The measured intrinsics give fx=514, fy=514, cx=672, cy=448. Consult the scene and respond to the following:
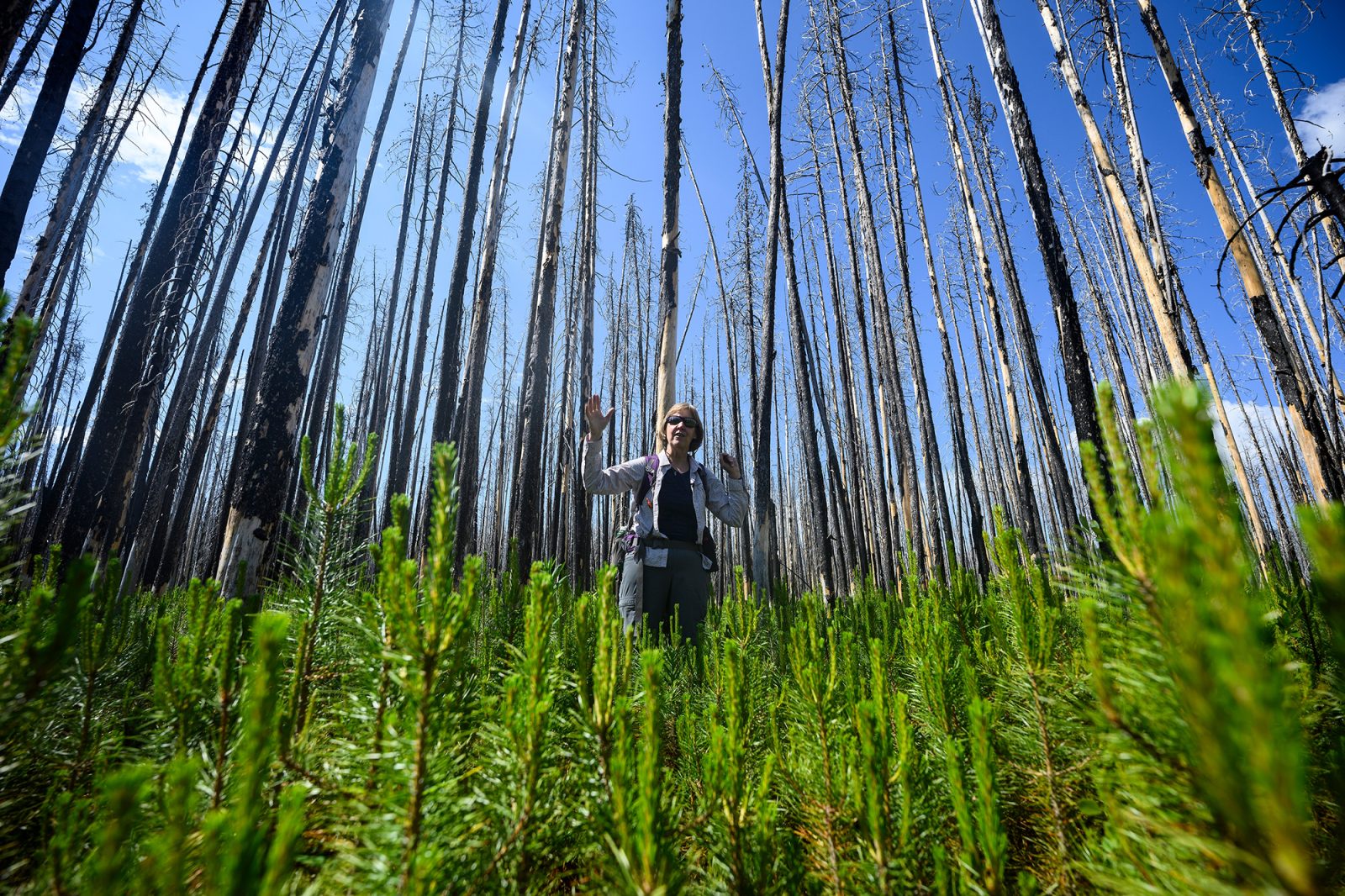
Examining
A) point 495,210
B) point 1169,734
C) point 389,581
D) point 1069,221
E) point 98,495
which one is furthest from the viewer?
point 1069,221

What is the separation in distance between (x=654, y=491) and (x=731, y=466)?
2.40 feet

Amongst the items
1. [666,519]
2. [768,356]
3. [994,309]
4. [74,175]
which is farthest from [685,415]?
[74,175]

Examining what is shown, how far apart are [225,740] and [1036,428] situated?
2191 centimetres

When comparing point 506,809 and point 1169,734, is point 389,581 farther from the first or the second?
point 1169,734

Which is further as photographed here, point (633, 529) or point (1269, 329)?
point (633, 529)

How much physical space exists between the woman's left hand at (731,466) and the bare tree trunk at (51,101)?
4057 millimetres

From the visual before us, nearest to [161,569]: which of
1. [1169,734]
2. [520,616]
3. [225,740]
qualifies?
[520,616]

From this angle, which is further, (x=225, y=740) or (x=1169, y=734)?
(x=225, y=740)

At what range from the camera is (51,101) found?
2938mm

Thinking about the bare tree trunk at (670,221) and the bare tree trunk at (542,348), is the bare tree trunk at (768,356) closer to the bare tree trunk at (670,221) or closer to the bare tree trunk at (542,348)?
the bare tree trunk at (670,221)

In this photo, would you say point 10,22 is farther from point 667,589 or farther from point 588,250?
point 588,250

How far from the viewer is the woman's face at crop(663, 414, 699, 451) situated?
371 cm

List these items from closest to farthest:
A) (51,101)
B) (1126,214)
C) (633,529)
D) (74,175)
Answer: (51,101) → (633,529) → (1126,214) → (74,175)

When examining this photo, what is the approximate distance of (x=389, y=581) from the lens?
0.82 meters
